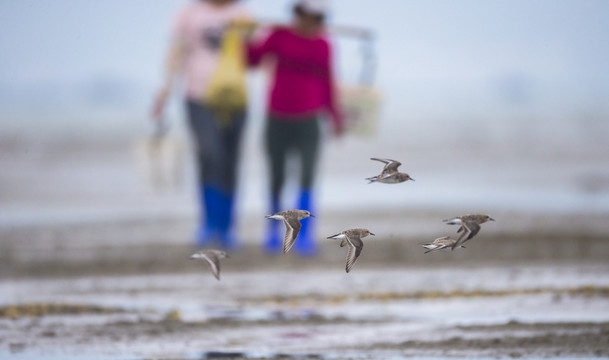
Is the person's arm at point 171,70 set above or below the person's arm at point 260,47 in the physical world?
below

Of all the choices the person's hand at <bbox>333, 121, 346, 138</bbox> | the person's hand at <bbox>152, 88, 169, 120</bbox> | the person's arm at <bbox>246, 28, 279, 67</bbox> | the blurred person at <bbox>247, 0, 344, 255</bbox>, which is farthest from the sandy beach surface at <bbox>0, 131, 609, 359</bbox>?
the person's arm at <bbox>246, 28, 279, 67</bbox>

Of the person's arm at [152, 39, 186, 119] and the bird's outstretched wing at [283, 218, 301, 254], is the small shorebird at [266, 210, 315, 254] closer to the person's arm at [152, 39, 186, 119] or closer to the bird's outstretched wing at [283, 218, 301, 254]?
the bird's outstretched wing at [283, 218, 301, 254]

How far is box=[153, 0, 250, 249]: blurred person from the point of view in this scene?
13000 millimetres

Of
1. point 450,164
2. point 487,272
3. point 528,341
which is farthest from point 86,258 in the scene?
point 450,164

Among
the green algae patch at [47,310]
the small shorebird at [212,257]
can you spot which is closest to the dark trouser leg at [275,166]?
the green algae patch at [47,310]

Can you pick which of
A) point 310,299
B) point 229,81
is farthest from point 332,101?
point 310,299

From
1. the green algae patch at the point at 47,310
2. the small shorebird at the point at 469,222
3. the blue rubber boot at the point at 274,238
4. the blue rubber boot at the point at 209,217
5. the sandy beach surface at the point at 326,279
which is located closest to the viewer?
the small shorebird at the point at 469,222

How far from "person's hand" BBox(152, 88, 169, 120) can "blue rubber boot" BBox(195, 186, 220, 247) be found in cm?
83

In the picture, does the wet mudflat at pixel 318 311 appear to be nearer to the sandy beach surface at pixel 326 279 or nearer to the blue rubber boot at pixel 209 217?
the sandy beach surface at pixel 326 279

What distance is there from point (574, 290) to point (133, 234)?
18.8ft

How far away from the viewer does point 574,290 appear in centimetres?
970

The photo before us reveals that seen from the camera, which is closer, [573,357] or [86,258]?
[573,357]

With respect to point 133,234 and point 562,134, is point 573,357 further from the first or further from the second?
point 562,134

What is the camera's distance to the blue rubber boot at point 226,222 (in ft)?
42.9
